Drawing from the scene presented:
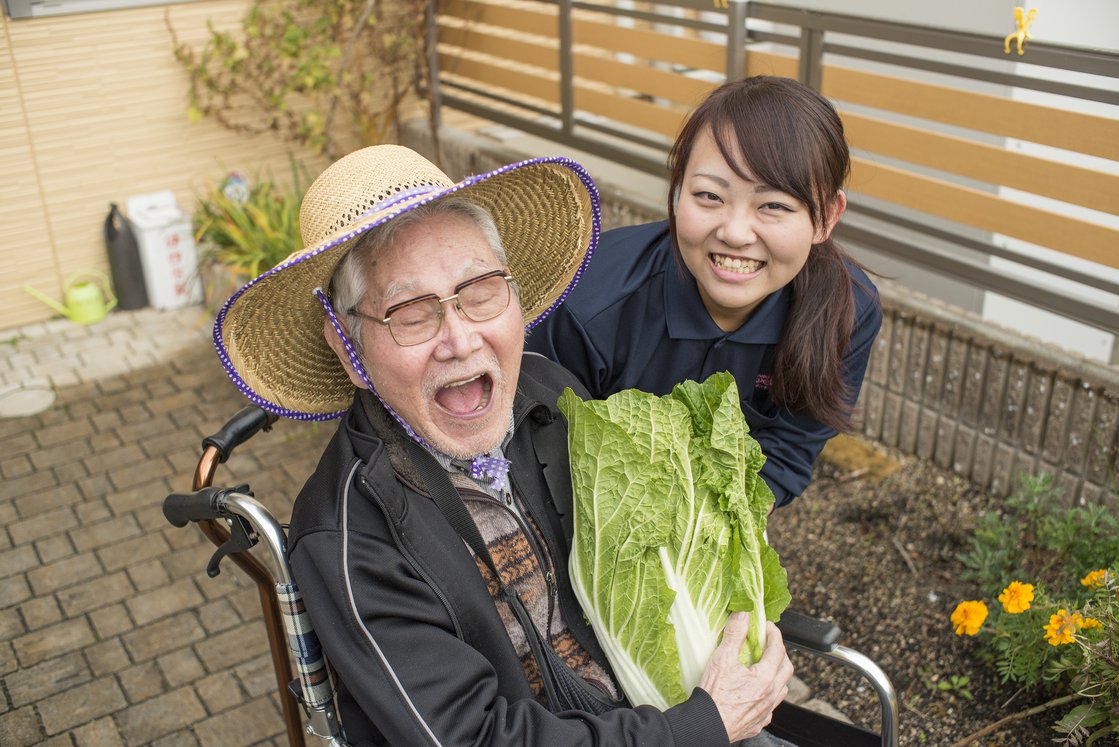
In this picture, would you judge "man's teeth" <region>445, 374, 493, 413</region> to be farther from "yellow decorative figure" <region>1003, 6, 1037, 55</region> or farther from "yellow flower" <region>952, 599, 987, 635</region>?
"yellow decorative figure" <region>1003, 6, 1037, 55</region>

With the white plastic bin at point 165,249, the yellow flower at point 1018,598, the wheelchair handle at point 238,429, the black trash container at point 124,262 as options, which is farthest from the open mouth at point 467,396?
the black trash container at point 124,262

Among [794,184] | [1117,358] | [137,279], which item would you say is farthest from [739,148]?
[137,279]

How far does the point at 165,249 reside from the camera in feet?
19.9

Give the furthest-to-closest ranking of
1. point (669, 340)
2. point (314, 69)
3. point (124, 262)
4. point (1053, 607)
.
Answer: point (314, 69), point (124, 262), point (1053, 607), point (669, 340)

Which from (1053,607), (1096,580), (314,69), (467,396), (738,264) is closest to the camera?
(467,396)

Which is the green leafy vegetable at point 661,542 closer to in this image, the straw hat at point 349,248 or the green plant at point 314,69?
the straw hat at point 349,248

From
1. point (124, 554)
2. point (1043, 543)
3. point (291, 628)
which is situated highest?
point (291, 628)

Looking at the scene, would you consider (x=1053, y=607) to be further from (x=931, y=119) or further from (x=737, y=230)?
(x=931, y=119)

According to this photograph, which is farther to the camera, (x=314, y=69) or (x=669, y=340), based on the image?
(x=314, y=69)

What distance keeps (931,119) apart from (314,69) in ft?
12.6

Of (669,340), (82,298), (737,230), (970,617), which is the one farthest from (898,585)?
(82,298)

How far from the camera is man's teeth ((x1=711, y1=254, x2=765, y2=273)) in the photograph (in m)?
2.39

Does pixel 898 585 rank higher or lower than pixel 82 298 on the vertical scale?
lower

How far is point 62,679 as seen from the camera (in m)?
3.46
